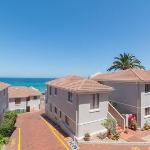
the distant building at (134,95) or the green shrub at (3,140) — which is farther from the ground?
the distant building at (134,95)

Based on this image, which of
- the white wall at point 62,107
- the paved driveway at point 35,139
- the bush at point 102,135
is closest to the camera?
the paved driveway at point 35,139

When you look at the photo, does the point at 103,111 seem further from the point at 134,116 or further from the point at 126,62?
the point at 126,62

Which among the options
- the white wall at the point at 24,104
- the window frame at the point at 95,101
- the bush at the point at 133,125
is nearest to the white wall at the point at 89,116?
the window frame at the point at 95,101

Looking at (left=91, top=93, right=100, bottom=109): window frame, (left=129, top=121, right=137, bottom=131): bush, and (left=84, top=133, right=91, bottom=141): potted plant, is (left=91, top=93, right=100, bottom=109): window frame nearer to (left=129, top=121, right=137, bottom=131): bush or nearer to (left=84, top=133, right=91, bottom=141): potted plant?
(left=84, top=133, right=91, bottom=141): potted plant

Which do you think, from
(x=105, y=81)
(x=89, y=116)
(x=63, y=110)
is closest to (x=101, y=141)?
(x=89, y=116)

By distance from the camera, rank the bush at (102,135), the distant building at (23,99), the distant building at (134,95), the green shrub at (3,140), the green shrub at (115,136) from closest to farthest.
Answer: the green shrub at (3,140) → the green shrub at (115,136) → the bush at (102,135) → the distant building at (134,95) → the distant building at (23,99)

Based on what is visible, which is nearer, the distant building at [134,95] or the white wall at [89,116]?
the white wall at [89,116]

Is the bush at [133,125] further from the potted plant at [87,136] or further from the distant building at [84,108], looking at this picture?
the potted plant at [87,136]

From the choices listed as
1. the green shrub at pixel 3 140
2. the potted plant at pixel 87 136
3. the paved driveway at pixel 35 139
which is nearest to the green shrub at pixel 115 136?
the potted plant at pixel 87 136

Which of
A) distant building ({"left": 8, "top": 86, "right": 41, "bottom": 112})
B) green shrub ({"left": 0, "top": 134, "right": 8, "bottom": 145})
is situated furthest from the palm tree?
green shrub ({"left": 0, "top": 134, "right": 8, "bottom": 145})

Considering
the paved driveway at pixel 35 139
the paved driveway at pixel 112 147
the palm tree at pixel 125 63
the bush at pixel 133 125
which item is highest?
the palm tree at pixel 125 63
